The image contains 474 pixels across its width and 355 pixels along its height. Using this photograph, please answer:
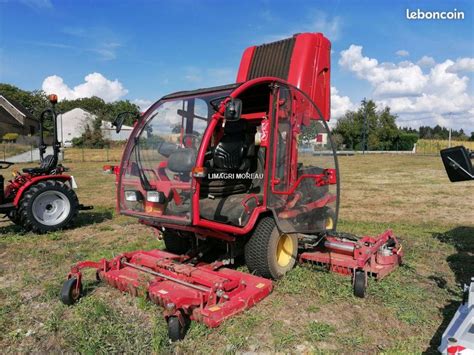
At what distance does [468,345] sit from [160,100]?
3880 millimetres

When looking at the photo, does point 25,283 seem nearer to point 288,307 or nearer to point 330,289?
point 288,307

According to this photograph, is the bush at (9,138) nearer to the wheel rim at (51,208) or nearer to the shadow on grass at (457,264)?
the wheel rim at (51,208)

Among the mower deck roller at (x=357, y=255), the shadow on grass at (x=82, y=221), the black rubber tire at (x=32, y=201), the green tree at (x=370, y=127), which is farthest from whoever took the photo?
the green tree at (x=370, y=127)

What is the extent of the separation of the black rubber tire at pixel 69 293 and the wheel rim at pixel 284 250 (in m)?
2.19

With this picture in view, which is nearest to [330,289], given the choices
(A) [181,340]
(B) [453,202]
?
(A) [181,340]

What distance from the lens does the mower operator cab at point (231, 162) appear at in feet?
13.8

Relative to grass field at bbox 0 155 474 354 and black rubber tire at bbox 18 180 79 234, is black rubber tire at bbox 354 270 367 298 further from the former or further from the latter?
black rubber tire at bbox 18 180 79 234

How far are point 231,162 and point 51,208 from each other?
449 centimetres

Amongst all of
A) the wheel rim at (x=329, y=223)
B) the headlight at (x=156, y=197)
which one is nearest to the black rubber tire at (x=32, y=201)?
the headlight at (x=156, y=197)

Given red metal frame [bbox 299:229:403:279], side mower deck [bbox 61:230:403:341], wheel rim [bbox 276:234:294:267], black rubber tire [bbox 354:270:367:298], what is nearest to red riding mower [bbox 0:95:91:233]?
side mower deck [bbox 61:230:403:341]

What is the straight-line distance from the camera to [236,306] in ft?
12.4

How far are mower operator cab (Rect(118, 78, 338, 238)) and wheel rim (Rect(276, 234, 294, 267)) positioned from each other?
0.77ft

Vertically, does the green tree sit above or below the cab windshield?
above

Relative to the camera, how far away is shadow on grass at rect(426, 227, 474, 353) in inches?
145
